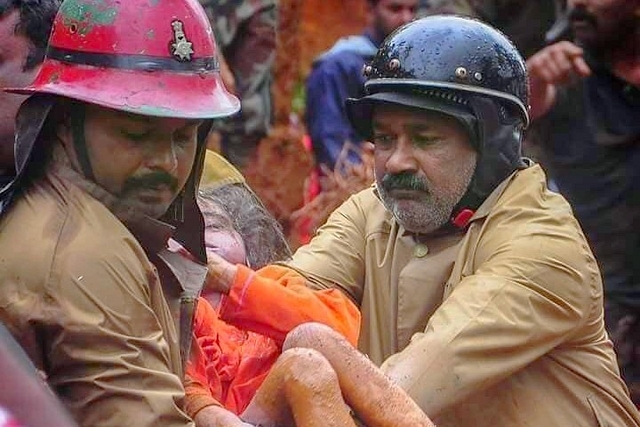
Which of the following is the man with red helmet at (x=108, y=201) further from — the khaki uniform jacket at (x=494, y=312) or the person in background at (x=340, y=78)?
the person in background at (x=340, y=78)

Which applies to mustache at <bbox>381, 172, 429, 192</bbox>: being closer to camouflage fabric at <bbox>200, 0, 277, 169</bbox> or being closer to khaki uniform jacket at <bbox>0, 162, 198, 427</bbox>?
khaki uniform jacket at <bbox>0, 162, 198, 427</bbox>

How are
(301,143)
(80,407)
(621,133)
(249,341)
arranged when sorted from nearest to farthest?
(80,407)
(249,341)
(621,133)
(301,143)

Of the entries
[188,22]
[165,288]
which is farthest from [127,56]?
[165,288]

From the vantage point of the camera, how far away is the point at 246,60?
12219mm

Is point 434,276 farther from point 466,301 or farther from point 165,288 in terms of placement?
point 165,288

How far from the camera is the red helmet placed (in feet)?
16.0

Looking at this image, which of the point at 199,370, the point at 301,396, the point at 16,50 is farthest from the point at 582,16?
the point at 301,396

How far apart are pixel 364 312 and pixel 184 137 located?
141 cm

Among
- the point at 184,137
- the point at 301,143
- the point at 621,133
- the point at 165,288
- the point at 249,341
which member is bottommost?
the point at 301,143

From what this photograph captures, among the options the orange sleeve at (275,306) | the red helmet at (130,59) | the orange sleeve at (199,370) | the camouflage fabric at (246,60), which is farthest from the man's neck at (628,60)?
the red helmet at (130,59)

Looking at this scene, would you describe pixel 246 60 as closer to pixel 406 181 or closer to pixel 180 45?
pixel 406 181

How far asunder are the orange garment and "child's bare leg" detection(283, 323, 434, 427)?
665mm

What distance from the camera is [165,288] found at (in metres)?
5.12

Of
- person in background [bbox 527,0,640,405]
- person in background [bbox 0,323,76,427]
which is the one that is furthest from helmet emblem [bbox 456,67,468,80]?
person in background [bbox 527,0,640,405]
